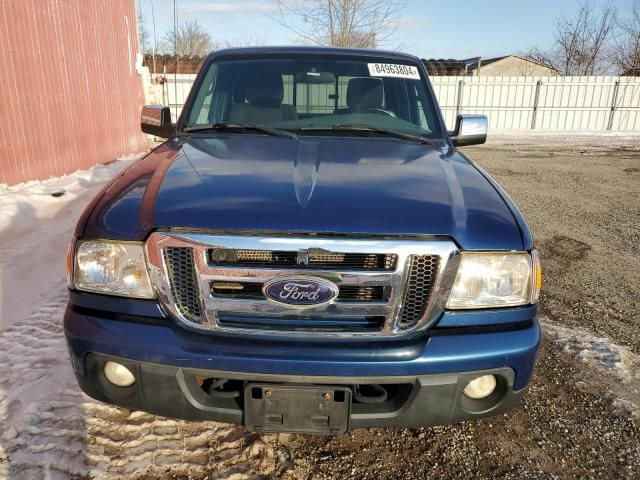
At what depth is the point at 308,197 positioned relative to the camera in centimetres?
185

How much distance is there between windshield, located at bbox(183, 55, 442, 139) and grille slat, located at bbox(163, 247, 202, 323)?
1395 millimetres

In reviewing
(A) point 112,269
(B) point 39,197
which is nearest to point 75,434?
(A) point 112,269

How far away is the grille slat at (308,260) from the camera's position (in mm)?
1704

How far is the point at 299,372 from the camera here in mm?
1701

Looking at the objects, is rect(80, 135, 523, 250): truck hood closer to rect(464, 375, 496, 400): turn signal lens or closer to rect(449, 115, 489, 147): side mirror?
rect(464, 375, 496, 400): turn signal lens

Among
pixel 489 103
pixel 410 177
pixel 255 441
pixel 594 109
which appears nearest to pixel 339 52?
pixel 410 177

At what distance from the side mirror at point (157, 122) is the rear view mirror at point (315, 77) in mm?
892

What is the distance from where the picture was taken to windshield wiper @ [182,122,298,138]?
8.97 feet

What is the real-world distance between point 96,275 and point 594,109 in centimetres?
2420

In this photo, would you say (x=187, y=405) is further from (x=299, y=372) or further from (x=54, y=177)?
(x=54, y=177)

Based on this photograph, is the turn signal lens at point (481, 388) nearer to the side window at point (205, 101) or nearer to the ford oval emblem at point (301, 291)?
the ford oval emblem at point (301, 291)

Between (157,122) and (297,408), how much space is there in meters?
2.28

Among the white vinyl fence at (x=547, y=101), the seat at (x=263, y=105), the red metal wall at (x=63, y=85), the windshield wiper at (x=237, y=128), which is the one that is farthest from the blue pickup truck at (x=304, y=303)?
the white vinyl fence at (x=547, y=101)

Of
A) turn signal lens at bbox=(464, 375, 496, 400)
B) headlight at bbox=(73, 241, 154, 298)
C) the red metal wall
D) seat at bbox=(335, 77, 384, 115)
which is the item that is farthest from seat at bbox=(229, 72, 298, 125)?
the red metal wall
